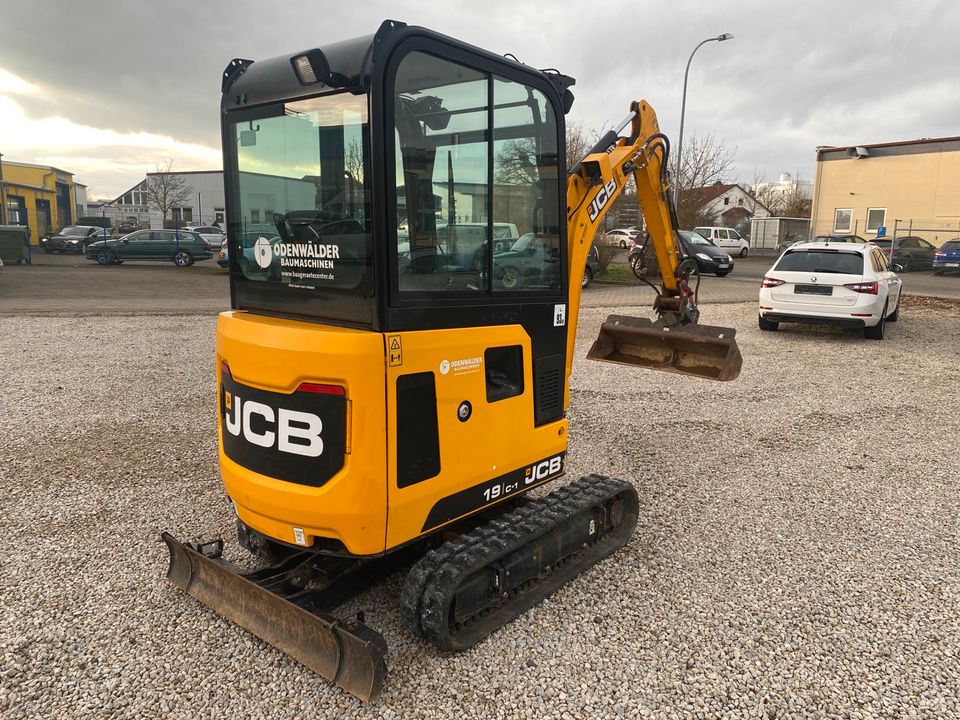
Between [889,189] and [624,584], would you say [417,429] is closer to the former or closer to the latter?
[624,584]

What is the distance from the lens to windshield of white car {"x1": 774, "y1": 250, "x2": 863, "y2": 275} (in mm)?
11117

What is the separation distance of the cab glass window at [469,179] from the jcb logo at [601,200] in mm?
729

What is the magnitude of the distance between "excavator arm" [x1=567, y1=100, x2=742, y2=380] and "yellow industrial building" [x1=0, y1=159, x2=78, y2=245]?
4010 cm

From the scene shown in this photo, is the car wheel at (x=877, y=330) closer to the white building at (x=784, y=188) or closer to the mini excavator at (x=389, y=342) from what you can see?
the mini excavator at (x=389, y=342)

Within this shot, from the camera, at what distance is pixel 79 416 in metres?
6.93

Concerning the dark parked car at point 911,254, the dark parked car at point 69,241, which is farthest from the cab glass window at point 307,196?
the dark parked car at point 69,241

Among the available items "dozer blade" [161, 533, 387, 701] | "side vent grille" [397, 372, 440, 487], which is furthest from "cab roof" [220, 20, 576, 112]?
"dozer blade" [161, 533, 387, 701]

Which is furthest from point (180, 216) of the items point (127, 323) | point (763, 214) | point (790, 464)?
point (790, 464)

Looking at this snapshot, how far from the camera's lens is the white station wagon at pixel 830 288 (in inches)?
430

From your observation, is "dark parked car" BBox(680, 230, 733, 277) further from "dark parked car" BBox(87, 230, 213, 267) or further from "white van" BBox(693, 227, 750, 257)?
"dark parked car" BBox(87, 230, 213, 267)

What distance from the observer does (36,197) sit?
4119cm

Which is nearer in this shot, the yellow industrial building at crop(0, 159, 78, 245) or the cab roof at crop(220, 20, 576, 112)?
the cab roof at crop(220, 20, 576, 112)

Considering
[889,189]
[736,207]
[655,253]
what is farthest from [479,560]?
[736,207]

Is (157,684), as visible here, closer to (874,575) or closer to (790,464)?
(874,575)
